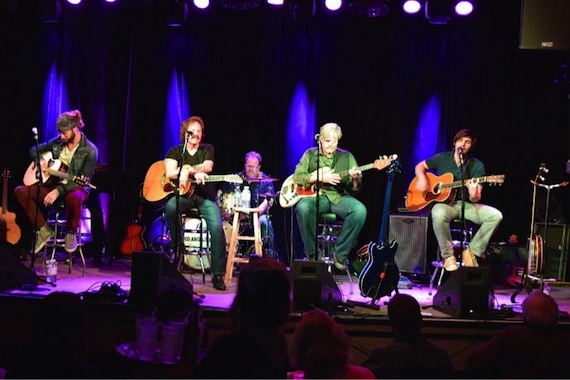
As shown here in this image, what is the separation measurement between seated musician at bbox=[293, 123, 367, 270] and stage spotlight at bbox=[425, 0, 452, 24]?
85.2 inches

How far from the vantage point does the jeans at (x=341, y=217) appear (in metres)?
7.32

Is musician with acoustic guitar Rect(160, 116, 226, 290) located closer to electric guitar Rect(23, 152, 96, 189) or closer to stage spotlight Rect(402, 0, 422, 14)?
electric guitar Rect(23, 152, 96, 189)

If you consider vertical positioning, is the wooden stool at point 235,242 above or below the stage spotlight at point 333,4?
below

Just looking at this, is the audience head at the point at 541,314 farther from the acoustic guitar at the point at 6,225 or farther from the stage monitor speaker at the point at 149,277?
the acoustic guitar at the point at 6,225

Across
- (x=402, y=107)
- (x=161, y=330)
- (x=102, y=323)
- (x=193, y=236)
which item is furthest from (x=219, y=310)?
(x=402, y=107)

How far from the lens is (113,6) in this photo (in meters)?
9.90

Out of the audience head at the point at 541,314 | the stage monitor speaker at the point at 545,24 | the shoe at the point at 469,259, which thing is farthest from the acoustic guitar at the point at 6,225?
the audience head at the point at 541,314

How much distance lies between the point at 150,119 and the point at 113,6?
1.76 metres

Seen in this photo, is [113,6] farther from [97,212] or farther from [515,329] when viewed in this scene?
[515,329]

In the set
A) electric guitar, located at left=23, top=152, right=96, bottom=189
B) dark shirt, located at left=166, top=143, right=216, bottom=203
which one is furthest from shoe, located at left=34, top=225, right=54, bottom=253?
dark shirt, located at left=166, top=143, right=216, bottom=203

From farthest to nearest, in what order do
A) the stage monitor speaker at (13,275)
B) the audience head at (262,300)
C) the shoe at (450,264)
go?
the shoe at (450,264), the stage monitor speaker at (13,275), the audience head at (262,300)

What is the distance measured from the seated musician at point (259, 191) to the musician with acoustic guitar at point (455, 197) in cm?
182

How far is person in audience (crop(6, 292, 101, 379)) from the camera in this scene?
2.71 meters

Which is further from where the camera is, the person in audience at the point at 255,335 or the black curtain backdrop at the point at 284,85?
the black curtain backdrop at the point at 284,85
